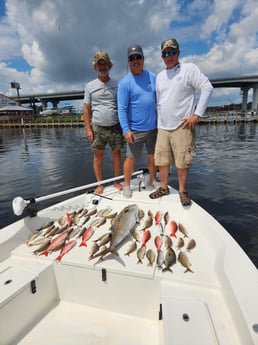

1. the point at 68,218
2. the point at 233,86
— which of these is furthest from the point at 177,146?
the point at 233,86

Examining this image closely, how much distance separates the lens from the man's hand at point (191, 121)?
337cm

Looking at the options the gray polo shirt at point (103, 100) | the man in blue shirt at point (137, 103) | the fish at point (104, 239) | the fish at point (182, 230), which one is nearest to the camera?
the fish at point (104, 239)

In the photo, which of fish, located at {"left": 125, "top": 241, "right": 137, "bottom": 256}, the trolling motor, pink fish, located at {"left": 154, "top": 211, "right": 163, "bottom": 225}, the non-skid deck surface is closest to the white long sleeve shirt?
pink fish, located at {"left": 154, "top": 211, "right": 163, "bottom": 225}

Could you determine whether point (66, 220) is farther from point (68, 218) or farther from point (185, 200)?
point (185, 200)

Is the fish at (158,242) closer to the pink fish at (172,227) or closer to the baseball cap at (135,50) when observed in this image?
the pink fish at (172,227)

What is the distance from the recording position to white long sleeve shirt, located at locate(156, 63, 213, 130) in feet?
10.8

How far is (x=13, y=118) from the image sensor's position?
62781 mm

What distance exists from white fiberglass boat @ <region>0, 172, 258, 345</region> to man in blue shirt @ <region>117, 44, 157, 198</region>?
4.77ft

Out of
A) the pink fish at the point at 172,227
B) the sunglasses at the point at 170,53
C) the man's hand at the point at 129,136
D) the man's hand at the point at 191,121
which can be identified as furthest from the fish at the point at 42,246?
the sunglasses at the point at 170,53

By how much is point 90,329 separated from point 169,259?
1034mm

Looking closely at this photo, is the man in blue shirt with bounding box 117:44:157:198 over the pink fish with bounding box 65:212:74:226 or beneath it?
over

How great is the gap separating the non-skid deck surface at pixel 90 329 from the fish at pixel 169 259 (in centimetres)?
53

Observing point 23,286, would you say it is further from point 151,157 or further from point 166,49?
point 166,49

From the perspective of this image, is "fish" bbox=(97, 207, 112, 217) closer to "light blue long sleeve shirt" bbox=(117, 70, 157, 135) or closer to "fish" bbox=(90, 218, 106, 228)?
"fish" bbox=(90, 218, 106, 228)
